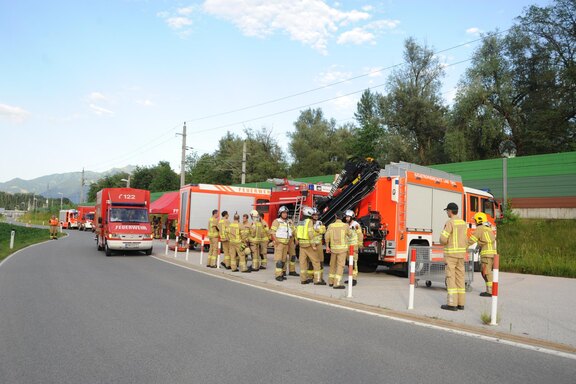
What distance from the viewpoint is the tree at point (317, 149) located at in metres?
55.7

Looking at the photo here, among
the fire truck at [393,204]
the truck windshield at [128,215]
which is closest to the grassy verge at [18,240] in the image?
the truck windshield at [128,215]

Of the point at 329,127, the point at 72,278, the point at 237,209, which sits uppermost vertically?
the point at 329,127

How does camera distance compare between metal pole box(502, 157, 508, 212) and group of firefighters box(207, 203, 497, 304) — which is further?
metal pole box(502, 157, 508, 212)

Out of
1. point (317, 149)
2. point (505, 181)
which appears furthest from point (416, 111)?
point (505, 181)

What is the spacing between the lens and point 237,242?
549 inches

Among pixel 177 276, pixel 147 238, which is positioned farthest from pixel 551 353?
pixel 147 238

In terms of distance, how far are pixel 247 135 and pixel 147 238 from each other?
1751 inches

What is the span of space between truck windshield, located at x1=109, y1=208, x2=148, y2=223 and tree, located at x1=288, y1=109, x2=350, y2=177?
3603 cm

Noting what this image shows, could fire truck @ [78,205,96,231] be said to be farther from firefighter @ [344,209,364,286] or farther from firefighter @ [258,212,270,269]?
firefighter @ [344,209,364,286]

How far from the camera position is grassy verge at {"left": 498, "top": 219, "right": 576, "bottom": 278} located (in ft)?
52.7

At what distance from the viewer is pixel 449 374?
15.9ft

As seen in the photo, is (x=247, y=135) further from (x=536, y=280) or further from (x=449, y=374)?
(x=449, y=374)

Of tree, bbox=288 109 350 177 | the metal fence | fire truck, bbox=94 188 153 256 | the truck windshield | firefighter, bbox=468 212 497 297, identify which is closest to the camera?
firefighter, bbox=468 212 497 297

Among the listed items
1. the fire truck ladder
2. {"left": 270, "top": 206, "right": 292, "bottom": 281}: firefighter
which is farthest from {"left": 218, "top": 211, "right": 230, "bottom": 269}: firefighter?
the fire truck ladder
